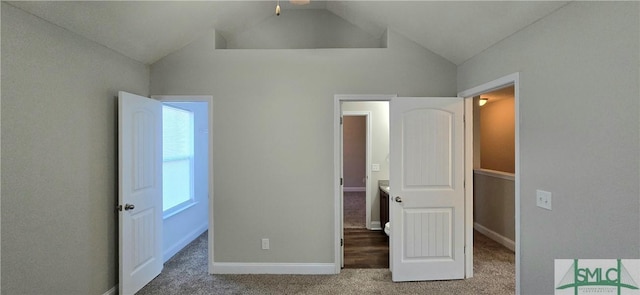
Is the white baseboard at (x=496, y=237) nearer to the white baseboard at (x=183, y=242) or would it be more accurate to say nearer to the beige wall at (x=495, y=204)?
the beige wall at (x=495, y=204)

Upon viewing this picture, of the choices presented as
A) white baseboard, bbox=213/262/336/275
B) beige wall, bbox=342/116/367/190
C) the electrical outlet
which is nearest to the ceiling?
the electrical outlet

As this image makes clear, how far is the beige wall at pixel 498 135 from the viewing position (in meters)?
5.11

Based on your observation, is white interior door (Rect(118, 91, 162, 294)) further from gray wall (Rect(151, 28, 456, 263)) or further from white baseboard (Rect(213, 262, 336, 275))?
white baseboard (Rect(213, 262, 336, 275))

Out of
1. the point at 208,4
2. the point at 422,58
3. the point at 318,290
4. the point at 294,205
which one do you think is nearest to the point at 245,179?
the point at 294,205

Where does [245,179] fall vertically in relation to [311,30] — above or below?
below

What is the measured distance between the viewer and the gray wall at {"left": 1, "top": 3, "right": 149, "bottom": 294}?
67.2 inches

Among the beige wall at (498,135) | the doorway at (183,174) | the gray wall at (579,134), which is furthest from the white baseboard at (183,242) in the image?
the beige wall at (498,135)

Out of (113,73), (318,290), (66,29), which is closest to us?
(66,29)

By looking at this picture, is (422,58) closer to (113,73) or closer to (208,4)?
(208,4)

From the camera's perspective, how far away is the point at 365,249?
372 centimetres

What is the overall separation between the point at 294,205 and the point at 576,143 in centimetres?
239

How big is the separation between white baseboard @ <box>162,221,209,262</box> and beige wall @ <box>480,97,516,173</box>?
18.1 ft

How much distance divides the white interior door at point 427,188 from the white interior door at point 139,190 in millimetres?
2501

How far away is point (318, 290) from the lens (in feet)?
8.86
